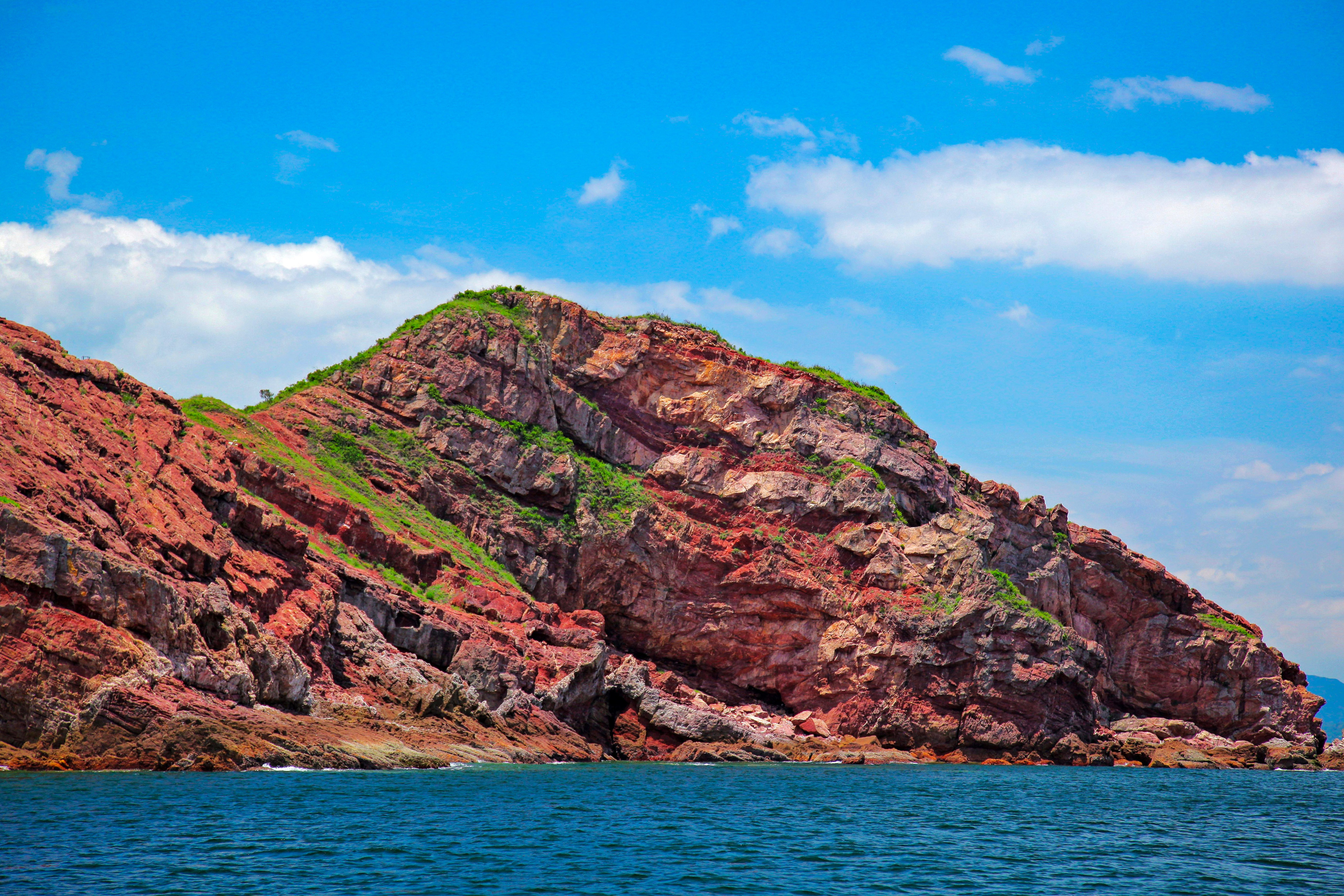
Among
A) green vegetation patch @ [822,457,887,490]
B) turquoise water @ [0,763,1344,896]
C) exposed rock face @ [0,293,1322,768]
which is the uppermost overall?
green vegetation patch @ [822,457,887,490]

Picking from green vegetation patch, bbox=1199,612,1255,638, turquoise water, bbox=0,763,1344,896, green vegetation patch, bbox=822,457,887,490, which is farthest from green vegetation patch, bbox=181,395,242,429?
green vegetation patch, bbox=1199,612,1255,638

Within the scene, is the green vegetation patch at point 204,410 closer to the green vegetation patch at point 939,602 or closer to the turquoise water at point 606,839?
the turquoise water at point 606,839

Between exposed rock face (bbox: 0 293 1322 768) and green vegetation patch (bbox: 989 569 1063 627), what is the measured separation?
42 cm

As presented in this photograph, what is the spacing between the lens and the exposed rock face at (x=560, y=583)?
39.6 m

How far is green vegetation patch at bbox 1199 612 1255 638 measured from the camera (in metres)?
91.9

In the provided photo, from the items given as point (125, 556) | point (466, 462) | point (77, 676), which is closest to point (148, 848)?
point (77, 676)

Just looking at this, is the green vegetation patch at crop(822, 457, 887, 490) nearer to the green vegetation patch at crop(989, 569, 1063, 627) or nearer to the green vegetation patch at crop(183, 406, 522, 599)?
the green vegetation patch at crop(989, 569, 1063, 627)

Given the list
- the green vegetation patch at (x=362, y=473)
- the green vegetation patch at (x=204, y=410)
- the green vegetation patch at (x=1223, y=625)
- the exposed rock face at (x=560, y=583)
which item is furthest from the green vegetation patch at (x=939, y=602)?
the green vegetation patch at (x=204, y=410)

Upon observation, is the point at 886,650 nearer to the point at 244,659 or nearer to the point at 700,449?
the point at 700,449

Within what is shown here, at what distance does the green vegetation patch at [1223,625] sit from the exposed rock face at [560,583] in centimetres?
63

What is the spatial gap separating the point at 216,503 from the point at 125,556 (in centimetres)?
1123

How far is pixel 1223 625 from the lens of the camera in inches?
3649

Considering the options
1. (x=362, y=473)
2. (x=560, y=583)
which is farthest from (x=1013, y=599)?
(x=362, y=473)

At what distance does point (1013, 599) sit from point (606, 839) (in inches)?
2114
